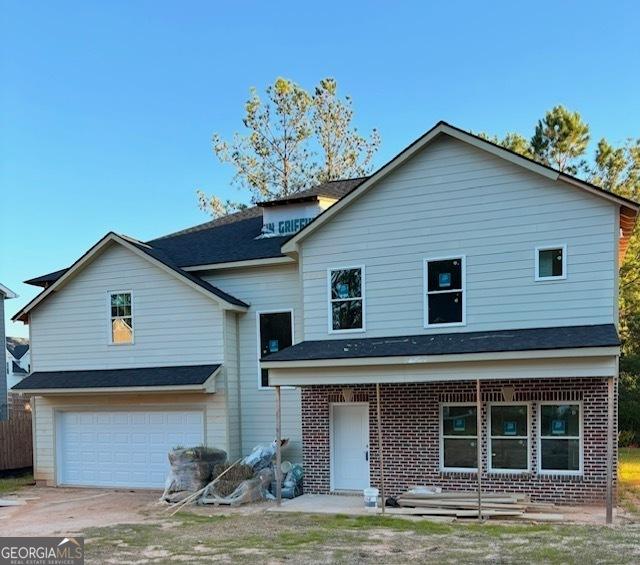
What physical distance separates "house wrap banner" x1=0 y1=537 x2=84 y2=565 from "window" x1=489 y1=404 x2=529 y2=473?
791 centimetres

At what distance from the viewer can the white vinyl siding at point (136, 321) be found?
16.7 meters

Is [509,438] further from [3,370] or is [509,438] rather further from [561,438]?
[3,370]

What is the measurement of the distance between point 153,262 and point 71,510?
6.03 metres

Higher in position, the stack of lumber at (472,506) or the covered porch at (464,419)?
the covered porch at (464,419)

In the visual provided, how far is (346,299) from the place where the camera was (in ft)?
49.1

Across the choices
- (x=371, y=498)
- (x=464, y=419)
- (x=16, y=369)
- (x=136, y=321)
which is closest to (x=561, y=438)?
(x=464, y=419)

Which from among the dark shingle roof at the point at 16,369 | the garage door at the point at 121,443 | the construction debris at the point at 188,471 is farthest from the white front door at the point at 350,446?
the dark shingle roof at the point at 16,369

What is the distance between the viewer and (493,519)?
11.9 m

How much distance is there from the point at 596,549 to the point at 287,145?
3119cm

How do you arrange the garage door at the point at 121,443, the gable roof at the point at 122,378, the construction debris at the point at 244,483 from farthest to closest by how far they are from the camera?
the garage door at the point at 121,443
the gable roof at the point at 122,378
the construction debris at the point at 244,483

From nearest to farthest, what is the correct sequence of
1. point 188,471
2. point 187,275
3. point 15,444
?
point 188,471 < point 187,275 < point 15,444

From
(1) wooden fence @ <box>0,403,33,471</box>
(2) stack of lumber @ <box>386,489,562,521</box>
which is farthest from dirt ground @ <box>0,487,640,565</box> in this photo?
(1) wooden fence @ <box>0,403,33,471</box>

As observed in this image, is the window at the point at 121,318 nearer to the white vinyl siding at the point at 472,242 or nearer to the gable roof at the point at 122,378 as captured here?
the gable roof at the point at 122,378

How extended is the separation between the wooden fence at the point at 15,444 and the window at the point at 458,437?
13.1 metres
